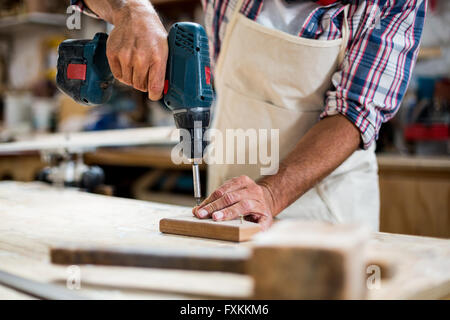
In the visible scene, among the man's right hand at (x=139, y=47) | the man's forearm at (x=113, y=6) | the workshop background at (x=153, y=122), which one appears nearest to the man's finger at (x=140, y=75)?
the man's right hand at (x=139, y=47)

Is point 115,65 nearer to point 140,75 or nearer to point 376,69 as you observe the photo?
point 140,75

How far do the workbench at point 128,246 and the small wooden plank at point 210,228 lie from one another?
0.05 ft

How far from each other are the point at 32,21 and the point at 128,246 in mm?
4363

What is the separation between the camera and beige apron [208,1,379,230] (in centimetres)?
131

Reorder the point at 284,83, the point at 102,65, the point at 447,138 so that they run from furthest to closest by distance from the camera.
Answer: the point at 447,138, the point at 284,83, the point at 102,65

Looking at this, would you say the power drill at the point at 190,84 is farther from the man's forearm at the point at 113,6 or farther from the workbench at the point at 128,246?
the workbench at the point at 128,246

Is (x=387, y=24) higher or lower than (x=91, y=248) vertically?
higher

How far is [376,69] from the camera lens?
3.98ft

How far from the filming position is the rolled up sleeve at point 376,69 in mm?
1200

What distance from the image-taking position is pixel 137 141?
82.0 inches

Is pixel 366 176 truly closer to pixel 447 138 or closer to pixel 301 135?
pixel 301 135
